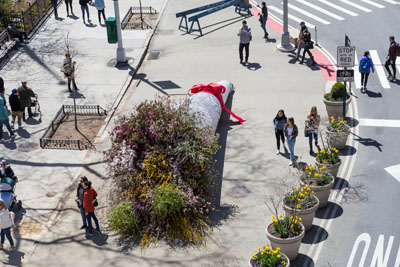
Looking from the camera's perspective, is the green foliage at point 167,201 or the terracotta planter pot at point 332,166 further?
the terracotta planter pot at point 332,166

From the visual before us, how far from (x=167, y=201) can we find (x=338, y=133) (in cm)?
642

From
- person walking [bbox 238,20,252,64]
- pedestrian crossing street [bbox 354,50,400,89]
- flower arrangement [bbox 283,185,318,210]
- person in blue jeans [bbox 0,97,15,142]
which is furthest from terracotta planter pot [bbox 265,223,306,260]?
person walking [bbox 238,20,252,64]

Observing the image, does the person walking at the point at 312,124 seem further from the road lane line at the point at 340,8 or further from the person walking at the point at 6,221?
the road lane line at the point at 340,8

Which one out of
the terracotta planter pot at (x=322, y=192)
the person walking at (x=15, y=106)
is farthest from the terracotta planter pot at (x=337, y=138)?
the person walking at (x=15, y=106)

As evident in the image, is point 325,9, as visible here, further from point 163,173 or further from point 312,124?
point 163,173

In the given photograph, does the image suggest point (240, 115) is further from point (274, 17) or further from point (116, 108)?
point (274, 17)

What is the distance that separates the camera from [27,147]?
21.4 m

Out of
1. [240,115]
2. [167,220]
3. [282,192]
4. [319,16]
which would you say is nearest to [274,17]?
[319,16]

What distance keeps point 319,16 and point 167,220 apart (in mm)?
20047

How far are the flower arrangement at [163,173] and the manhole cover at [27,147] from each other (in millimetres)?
4714

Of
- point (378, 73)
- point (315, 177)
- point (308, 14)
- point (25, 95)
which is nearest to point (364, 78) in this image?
point (378, 73)

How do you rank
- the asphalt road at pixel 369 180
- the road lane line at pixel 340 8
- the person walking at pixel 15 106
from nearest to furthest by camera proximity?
the asphalt road at pixel 369 180
the person walking at pixel 15 106
the road lane line at pixel 340 8

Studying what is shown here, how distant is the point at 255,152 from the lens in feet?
65.5

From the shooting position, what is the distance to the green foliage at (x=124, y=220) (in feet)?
52.5
